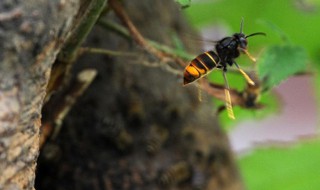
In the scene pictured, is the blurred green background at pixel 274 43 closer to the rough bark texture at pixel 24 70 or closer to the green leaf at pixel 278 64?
the green leaf at pixel 278 64

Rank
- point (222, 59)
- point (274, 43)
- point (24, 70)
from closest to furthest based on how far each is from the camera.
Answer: point (24, 70), point (222, 59), point (274, 43)

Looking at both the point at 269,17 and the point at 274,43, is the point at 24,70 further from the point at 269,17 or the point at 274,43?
the point at 269,17

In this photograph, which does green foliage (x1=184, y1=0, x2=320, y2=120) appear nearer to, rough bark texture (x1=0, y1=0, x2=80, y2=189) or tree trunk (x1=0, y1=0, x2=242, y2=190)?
tree trunk (x1=0, y1=0, x2=242, y2=190)

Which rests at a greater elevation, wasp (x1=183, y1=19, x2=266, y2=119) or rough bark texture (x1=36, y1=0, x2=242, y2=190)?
Result: wasp (x1=183, y1=19, x2=266, y2=119)

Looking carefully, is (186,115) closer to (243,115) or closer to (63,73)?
(63,73)

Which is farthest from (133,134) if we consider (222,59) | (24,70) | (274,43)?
(274,43)

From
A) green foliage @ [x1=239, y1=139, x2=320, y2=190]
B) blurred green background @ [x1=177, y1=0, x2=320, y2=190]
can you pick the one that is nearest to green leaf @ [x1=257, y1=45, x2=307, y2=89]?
blurred green background @ [x1=177, y1=0, x2=320, y2=190]
